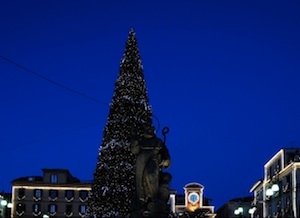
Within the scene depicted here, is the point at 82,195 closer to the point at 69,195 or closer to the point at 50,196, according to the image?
the point at 69,195

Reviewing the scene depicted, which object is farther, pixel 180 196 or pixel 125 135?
pixel 180 196

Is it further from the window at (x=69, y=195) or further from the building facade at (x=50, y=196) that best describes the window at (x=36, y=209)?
the window at (x=69, y=195)

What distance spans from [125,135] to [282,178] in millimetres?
33363

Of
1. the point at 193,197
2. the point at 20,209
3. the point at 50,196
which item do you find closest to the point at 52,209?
the point at 50,196

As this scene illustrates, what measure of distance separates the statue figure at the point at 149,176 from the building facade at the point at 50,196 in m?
76.2

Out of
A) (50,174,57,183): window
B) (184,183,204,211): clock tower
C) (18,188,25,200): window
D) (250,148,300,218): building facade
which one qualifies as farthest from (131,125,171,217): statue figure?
(184,183,204,211): clock tower

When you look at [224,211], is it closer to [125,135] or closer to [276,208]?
[276,208]

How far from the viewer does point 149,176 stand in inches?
730

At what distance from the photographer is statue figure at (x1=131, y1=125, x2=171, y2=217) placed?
18547 mm

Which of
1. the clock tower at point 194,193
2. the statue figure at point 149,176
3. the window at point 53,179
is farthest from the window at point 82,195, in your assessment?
the statue figure at point 149,176

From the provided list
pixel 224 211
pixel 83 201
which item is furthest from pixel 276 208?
pixel 224 211

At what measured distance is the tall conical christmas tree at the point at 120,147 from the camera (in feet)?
147

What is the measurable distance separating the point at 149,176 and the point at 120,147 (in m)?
26.8

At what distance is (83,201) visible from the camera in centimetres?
9450
